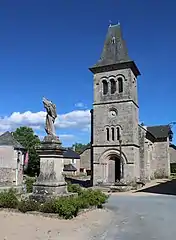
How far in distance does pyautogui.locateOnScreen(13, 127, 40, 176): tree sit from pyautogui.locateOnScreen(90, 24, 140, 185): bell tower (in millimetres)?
20923

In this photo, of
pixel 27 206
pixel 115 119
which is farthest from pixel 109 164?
pixel 27 206

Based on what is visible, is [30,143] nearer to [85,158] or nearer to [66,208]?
[85,158]

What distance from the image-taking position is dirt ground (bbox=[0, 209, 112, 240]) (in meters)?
7.27

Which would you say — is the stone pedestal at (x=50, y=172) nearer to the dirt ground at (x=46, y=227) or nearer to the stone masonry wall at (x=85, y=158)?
the dirt ground at (x=46, y=227)

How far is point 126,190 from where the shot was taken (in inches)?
1044

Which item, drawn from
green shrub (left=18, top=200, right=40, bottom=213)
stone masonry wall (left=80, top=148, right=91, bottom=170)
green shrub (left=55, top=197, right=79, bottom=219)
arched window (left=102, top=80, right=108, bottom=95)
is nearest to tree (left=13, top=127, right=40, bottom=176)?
stone masonry wall (left=80, top=148, right=91, bottom=170)

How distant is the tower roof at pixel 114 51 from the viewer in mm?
32312

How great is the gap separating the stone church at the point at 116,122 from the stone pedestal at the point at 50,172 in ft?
56.7

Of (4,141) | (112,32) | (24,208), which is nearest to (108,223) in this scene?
(24,208)

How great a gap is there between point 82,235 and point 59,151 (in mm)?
5109

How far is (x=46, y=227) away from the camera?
8.20 metres

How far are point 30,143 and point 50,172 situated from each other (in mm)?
42496

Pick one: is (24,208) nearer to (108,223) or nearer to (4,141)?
(108,223)

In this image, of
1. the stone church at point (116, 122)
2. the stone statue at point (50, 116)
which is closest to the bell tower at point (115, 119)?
the stone church at point (116, 122)
